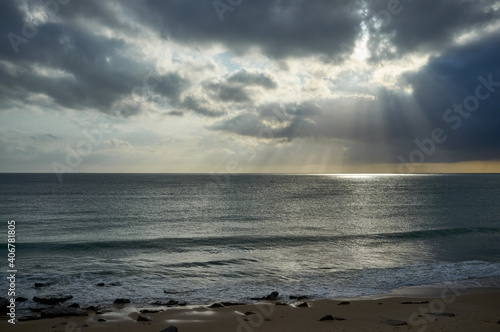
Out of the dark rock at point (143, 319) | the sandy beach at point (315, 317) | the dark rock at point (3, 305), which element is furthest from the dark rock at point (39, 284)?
the dark rock at point (143, 319)

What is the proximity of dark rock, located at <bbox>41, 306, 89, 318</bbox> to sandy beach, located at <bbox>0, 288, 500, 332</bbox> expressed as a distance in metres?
0.40

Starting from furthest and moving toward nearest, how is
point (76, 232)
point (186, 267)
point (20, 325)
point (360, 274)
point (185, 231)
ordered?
point (185, 231), point (76, 232), point (186, 267), point (360, 274), point (20, 325)

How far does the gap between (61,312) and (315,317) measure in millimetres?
11629

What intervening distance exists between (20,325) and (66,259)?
15012 mm

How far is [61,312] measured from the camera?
14.9 meters

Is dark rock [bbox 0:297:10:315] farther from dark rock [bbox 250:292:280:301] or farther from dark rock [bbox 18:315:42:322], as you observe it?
dark rock [bbox 250:292:280:301]

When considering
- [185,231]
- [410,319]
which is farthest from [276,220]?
[410,319]

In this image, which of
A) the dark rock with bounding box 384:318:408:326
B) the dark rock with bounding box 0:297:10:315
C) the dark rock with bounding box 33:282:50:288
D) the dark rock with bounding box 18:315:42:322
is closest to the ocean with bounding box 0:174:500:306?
the dark rock with bounding box 33:282:50:288

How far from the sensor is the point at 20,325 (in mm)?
13633

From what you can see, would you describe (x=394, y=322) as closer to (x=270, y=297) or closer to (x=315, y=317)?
(x=315, y=317)

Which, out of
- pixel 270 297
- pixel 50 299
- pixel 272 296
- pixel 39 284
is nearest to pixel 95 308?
pixel 50 299

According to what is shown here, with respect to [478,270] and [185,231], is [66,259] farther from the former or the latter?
[478,270]

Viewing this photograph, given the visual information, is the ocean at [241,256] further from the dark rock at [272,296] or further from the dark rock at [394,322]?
the dark rock at [394,322]

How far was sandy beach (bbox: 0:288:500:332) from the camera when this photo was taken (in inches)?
531
